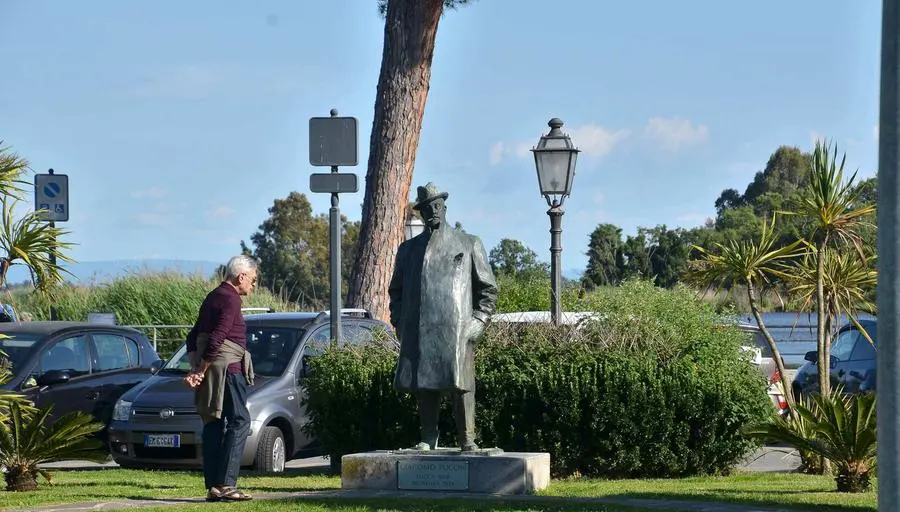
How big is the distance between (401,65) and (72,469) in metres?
8.90

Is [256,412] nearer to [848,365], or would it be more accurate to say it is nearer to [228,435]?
[228,435]

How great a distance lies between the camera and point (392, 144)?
21.8m

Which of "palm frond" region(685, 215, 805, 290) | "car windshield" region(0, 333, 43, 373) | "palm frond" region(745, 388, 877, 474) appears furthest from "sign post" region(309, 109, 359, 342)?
"palm frond" region(745, 388, 877, 474)

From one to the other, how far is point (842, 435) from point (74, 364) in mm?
8840

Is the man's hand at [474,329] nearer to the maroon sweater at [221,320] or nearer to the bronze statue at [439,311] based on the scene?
the bronze statue at [439,311]

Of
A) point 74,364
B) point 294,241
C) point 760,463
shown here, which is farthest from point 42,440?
point 294,241

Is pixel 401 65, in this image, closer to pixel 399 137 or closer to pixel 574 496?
pixel 399 137

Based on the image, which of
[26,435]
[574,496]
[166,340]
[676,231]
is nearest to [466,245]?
[574,496]

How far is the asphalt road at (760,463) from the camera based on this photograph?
48.7 ft

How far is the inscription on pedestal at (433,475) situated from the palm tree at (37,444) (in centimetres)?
265

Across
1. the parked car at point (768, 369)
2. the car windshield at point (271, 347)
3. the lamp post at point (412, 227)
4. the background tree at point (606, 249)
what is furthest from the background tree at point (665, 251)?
the car windshield at point (271, 347)

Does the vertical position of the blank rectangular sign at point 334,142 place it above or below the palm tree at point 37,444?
above

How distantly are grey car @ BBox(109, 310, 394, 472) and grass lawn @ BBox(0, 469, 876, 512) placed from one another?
56cm

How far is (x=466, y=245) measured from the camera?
1125 cm
